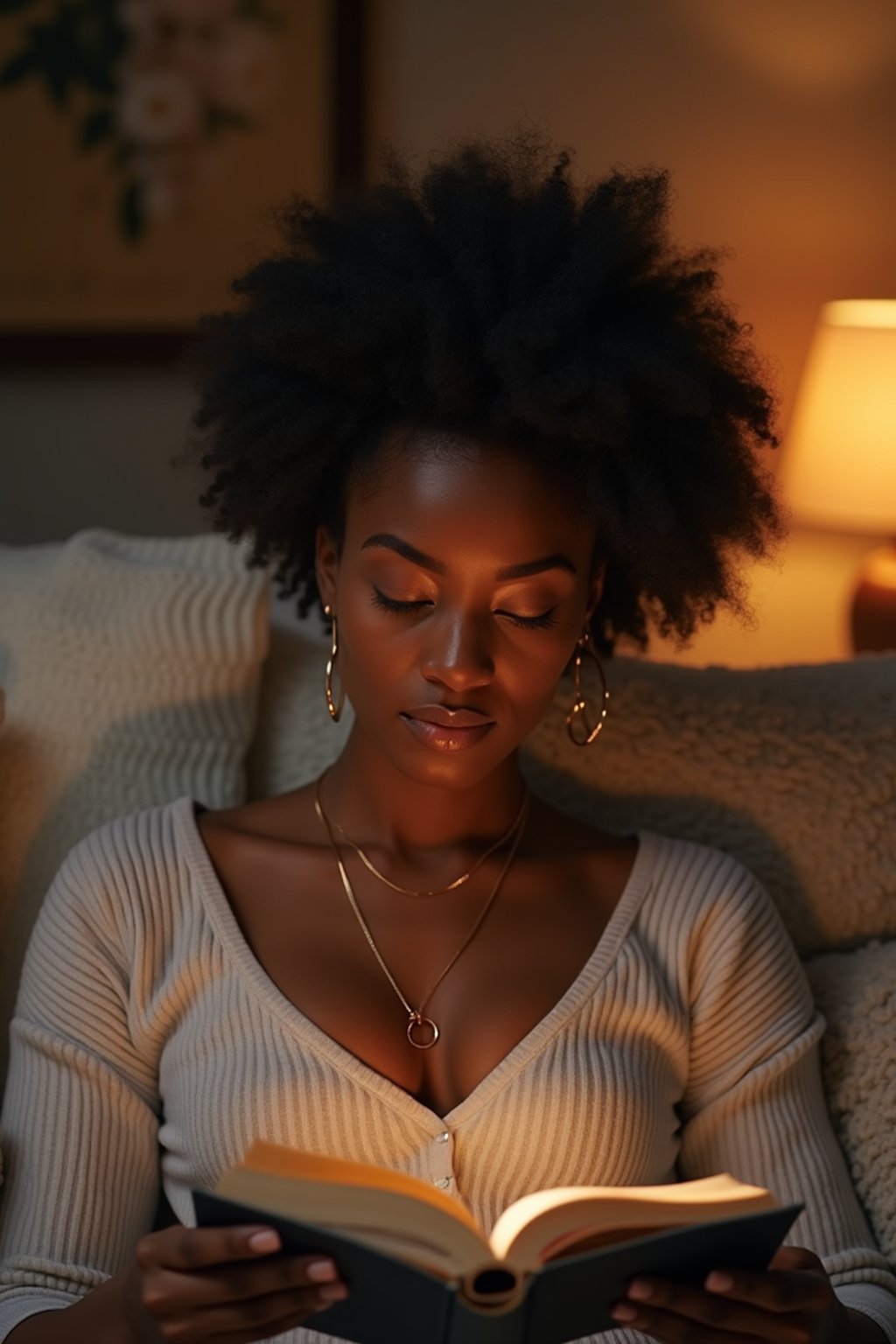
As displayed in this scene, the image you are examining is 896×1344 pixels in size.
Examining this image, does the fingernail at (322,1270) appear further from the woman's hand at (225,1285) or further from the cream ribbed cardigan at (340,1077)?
the cream ribbed cardigan at (340,1077)

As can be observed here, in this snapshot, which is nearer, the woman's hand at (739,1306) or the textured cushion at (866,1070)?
the woman's hand at (739,1306)

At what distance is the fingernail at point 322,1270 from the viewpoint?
0.83 m

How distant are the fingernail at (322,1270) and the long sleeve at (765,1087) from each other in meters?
0.49

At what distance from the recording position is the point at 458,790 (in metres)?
1.27

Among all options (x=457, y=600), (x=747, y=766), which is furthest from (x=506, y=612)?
(x=747, y=766)

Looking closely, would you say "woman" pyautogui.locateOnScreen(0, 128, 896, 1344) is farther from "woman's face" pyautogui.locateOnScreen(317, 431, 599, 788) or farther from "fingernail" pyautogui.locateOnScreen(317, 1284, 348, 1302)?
"fingernail" pyautogui.locateOnScreen(317, 1284, 348, 1302)

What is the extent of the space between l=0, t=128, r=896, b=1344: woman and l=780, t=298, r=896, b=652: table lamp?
829mm

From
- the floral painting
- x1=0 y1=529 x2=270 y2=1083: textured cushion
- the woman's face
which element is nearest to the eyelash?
the woman's face

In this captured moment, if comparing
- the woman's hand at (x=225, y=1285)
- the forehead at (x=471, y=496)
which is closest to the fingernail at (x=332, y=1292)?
the woman's hand at (x=225, y=1285)

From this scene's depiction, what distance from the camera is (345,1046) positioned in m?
1.15

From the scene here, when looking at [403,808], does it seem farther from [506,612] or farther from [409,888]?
[506,612]

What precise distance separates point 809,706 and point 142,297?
4.31ft

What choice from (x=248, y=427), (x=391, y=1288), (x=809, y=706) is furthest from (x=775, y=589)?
(x=391, y=1288)

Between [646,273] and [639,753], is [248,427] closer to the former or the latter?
[646,273]
